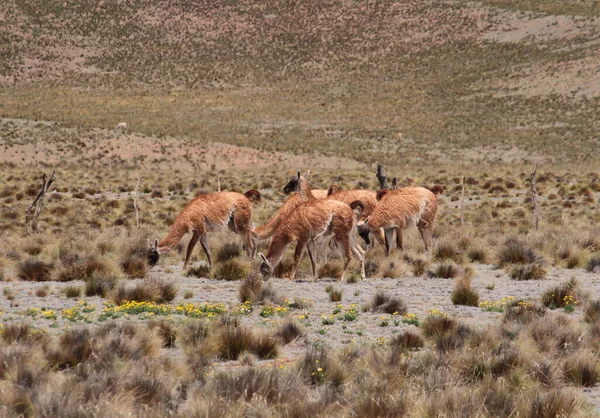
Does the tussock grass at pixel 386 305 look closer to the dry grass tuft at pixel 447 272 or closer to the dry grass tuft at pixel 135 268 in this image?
the dry grass tuft at pixel 447 272

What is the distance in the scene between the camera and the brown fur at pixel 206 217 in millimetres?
13922

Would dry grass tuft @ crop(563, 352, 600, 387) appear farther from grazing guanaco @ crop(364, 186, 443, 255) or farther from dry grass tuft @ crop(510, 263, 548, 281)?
grazing guanaco @ crop(364, 186, 443, 255)

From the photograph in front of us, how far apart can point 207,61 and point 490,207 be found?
2982 inches

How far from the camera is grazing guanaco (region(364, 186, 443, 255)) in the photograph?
14.5 m

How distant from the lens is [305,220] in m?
12.3

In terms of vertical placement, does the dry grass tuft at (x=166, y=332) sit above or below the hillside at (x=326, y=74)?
below

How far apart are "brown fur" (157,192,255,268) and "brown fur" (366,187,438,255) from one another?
2.46m

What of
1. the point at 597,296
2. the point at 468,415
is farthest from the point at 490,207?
the point at 468,415

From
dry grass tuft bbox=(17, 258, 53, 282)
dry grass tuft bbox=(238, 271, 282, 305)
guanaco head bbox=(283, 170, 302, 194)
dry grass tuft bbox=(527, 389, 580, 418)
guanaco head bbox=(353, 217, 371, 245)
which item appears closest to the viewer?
dry grass tuft bbox=(527, 389, 580, 418)

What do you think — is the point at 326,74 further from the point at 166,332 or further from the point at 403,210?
the point at 166,332

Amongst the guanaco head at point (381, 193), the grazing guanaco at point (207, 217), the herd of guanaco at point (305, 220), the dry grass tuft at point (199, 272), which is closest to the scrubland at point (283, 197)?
the dry grass tuft at point (199, 272)

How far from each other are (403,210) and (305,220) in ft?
9.88

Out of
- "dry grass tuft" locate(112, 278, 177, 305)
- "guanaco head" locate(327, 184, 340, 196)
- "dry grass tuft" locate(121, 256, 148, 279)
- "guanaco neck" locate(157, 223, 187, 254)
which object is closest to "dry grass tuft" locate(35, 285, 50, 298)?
"dry grass tuft" locate(112, 278, 177, 305)

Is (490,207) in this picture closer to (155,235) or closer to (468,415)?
(155,235)
